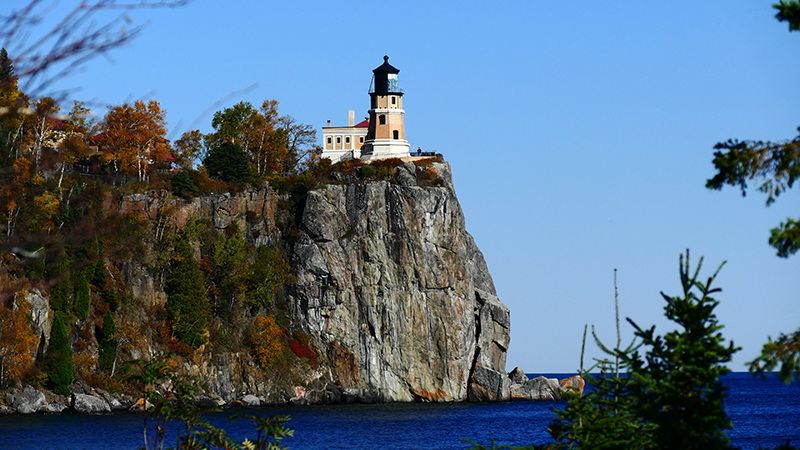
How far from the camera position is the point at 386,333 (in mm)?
87875

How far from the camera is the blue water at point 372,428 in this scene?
55.0 metres

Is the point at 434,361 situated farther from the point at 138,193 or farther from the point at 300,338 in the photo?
the point at 138,193

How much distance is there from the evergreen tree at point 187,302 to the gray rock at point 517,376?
117ft

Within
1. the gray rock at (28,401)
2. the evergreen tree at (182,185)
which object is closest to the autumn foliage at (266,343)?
Result: the evergreen tree at (182,185)

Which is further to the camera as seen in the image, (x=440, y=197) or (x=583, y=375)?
(x=440, y=197)

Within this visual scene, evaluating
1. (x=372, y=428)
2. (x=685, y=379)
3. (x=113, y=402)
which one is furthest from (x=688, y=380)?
(x=113, y=402)

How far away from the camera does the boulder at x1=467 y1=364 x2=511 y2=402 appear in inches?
3629

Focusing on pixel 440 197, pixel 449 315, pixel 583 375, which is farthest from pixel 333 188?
pixel 583 375

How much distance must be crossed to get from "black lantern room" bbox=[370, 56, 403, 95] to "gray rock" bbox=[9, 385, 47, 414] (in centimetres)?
5183

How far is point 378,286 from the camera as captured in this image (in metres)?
88.8

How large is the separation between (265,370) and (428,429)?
68.3 feet

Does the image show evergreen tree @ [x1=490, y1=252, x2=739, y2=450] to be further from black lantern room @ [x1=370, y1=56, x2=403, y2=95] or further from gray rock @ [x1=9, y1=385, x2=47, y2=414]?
black lantern room @ [x1=370, y1=56, x2=403, y2=95]

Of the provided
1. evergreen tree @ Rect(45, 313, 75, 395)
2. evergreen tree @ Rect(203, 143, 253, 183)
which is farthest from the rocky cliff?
evergreen tree @ Rect(45, 313, 75, 395)

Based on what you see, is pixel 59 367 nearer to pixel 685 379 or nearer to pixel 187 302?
pixel 187 302
